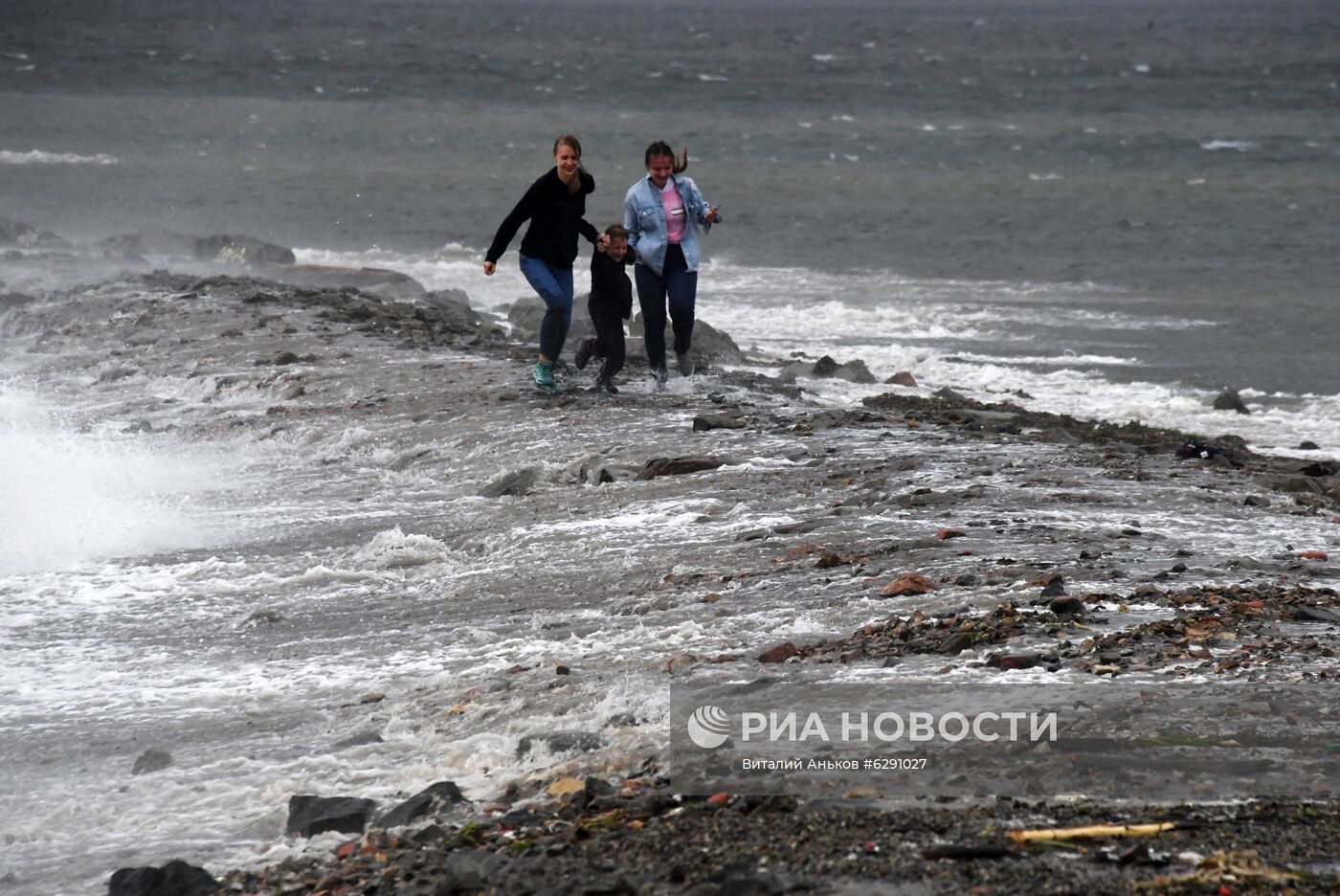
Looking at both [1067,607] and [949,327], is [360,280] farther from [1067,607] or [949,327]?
[1067,607]

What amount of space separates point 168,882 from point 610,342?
6729 mm

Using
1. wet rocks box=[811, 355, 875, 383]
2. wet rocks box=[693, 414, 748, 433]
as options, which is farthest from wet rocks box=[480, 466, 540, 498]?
wet rocks box=[811, 355, 875, 383]

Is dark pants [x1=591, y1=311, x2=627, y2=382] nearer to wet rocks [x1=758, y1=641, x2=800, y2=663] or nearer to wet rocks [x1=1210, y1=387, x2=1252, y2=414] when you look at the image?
wet rocks [x1=758, y1=641, x2=800, y2=663]

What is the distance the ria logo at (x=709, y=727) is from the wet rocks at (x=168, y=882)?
1445mm

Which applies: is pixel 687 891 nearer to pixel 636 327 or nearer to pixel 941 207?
pixel 636 327

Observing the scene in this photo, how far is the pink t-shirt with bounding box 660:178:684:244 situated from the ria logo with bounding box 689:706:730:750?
5.59m

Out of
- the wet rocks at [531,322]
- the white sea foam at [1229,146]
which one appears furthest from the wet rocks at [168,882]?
the white sea foam at [1229,146]

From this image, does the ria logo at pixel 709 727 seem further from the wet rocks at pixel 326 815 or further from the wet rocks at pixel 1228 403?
the wet rocks at pixel 1228 403

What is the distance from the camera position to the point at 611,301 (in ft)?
33.8

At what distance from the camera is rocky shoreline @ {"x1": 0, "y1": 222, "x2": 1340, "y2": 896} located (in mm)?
3639

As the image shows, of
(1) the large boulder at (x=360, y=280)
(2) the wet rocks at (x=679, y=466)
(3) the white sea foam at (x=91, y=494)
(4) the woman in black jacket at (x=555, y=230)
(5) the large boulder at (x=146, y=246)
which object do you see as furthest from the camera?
(5) the large boulder at (x=146, y=246)

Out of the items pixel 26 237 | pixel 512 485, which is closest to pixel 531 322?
pixel 512 485

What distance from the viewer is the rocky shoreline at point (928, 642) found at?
143 inches

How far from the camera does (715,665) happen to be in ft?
17.6
